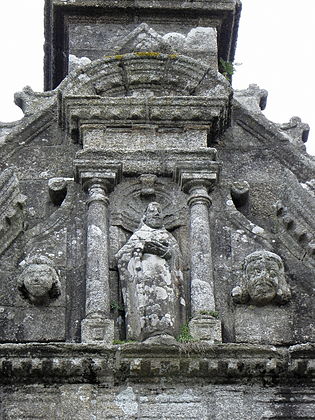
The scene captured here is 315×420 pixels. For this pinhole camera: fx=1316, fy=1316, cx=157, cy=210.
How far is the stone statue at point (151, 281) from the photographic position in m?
12.4

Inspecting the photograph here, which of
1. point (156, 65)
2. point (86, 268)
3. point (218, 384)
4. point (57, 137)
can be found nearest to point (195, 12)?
point (156, 65)

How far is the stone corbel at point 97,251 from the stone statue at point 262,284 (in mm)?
1312

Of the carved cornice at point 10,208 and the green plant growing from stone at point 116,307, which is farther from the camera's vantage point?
the carved cornice at point 10,208

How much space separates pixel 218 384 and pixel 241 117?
4.09 metres

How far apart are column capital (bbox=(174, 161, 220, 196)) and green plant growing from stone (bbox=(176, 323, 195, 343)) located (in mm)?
1823

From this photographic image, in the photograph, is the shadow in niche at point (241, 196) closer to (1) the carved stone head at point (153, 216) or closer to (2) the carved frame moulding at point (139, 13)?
(1) the carved stone head at point (153, 216)

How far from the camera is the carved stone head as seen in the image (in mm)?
13406

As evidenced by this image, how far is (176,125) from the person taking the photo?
1452 cm

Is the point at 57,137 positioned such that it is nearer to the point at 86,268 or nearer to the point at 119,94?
the point at 119,94

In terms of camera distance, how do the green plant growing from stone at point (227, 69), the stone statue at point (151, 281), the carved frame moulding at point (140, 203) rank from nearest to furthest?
the stone statue at point (151, 281) → the carved frame moulding at point (140, 203) → the green plant growing from stone at point (227, 69)

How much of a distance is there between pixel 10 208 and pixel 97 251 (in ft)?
4.01

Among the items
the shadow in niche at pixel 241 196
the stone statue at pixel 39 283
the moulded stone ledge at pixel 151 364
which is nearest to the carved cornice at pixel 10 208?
the stone statue at pixel 39 283

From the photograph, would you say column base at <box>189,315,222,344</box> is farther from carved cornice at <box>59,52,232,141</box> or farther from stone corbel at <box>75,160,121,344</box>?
carved cornice at <box>59,52,232,141</box>

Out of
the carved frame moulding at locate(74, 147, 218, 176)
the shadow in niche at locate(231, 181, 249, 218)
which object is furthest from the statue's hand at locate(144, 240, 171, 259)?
the shadow in niche at locate(231, 181, 249, 218)
